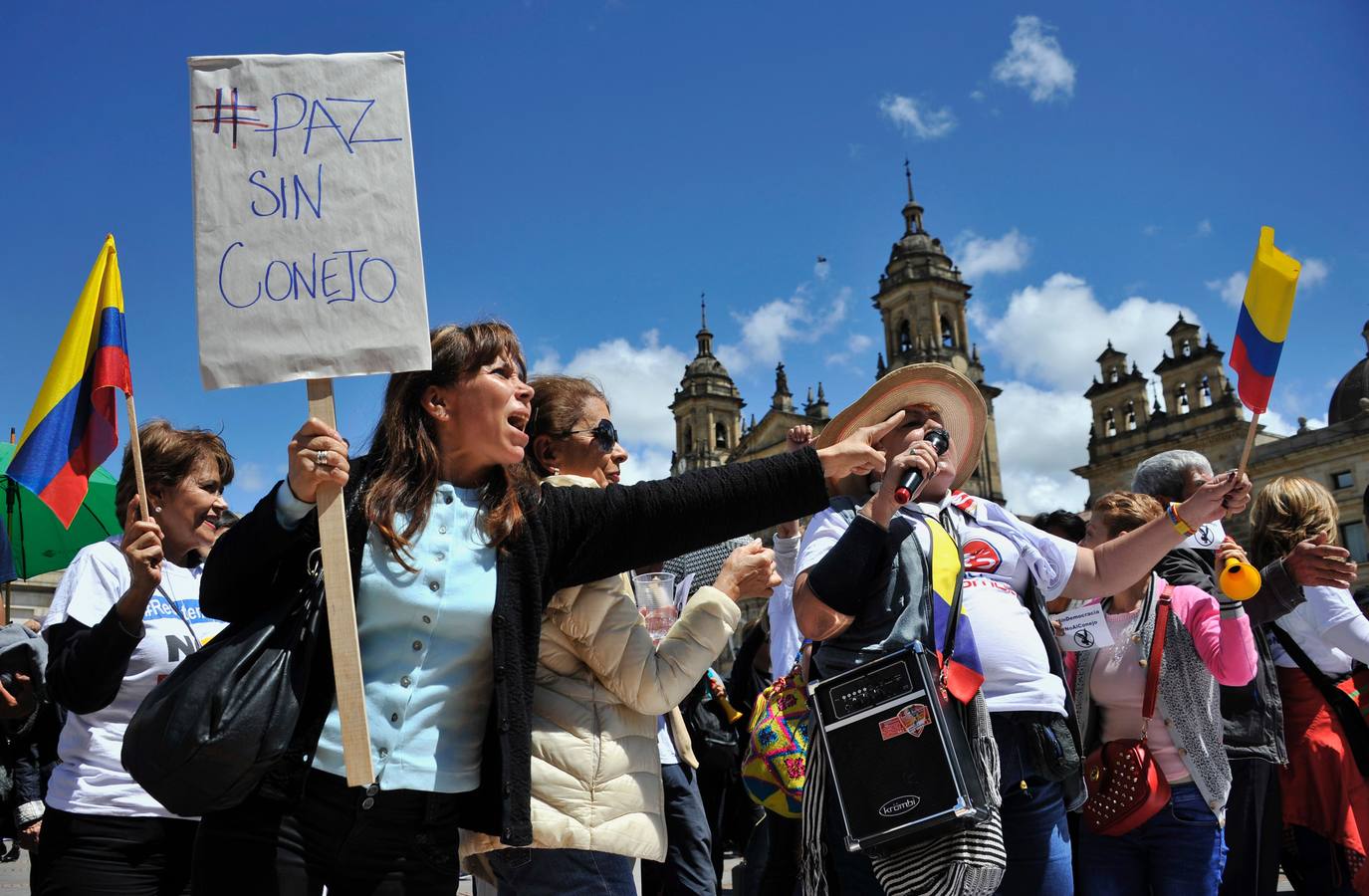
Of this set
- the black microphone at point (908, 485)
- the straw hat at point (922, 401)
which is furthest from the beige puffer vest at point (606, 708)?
the straw hat at point (922, 401)

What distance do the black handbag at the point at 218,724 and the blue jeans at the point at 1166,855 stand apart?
10.1 ft

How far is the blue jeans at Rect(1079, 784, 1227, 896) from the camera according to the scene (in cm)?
386

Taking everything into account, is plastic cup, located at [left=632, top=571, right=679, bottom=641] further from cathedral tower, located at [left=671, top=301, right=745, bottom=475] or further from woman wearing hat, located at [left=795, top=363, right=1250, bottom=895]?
cathedral tower, located at [left=671, top=301, right=745, bottom=475]

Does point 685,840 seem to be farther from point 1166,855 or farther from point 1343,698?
point 1343,698

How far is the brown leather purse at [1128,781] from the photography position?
3.96 m

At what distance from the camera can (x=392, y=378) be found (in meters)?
2.73

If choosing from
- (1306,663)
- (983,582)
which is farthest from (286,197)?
(1306,663)

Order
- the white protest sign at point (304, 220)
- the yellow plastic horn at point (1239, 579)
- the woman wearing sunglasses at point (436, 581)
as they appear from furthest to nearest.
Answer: the yellow plastic horn at point (1239, 579) < the white protest sign at point (304, 220) < the woman wearing sunglasses at point (436, 581)

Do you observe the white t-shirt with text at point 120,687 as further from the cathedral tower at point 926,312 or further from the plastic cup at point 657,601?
the cathedral tower at point 926,312

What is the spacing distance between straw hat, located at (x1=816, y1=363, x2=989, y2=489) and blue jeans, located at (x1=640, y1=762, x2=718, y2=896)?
75.9 inches

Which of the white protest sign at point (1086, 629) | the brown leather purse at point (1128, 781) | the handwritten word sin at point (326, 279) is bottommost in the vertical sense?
the brown leather purse at point (1128, 781)

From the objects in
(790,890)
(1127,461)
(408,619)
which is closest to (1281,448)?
(1127,461)

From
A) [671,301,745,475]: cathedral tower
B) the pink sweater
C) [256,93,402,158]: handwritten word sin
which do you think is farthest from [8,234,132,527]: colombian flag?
[671,301,745,475]: cathedral tower

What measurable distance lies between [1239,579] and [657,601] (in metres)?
2.14
